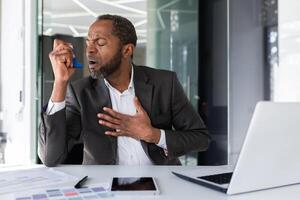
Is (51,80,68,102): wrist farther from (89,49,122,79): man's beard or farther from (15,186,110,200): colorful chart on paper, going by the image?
(15,186,110,200): colorful chart on paper

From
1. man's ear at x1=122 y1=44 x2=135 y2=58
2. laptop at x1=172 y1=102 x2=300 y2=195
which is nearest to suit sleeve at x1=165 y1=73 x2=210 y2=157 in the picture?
man's ear at x1=122 y1=44 x2=135 y2=58

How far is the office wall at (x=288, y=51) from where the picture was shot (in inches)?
92.7

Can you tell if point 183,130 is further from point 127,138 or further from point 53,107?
point 53,107

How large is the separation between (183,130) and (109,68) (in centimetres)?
41

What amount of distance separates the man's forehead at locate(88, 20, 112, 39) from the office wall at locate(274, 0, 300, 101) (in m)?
1.45

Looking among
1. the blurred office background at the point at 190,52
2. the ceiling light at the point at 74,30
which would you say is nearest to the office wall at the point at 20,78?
the blurred office background at the point at 190,52

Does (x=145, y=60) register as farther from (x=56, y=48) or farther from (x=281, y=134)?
(x=281, y=134)

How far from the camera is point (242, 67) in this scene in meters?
2.91

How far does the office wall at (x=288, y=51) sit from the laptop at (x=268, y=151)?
5.28 ft

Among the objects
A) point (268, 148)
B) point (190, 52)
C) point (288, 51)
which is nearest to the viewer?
point (268, 148)

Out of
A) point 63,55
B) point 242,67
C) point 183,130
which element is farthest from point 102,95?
point 242,67

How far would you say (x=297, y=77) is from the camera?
7.74 ft

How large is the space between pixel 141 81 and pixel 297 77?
1.31 meters

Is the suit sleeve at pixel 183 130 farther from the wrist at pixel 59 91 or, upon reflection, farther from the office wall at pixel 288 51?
the office wall at pixel 288 51
